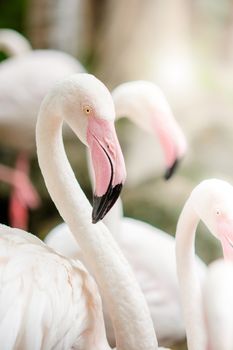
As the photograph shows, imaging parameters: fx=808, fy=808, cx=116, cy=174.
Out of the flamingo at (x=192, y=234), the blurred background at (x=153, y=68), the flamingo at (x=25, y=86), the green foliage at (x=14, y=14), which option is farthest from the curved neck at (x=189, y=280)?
the green foliage at (x=14, y=14)

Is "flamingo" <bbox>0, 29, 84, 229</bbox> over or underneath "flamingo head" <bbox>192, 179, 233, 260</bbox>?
underneath

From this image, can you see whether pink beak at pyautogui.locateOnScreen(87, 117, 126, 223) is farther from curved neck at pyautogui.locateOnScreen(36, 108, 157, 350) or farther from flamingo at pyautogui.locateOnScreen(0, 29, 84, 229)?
flamingo at pyautogui.locateOnScreen(0, 29, 84, 229)

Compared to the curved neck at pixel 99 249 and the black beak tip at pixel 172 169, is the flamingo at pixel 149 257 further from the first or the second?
the curved neck at pixel 99 249

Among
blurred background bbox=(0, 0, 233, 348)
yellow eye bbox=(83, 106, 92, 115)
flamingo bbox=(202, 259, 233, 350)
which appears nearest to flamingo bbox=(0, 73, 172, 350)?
yellow eye bbox=(83, 106, 92, 115)

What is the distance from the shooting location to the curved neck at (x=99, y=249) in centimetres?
150

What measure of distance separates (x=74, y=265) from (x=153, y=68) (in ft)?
8.58

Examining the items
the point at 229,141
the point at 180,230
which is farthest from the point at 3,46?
the point at 180,230

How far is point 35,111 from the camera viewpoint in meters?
3.12

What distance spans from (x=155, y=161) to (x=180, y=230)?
1.86 metres

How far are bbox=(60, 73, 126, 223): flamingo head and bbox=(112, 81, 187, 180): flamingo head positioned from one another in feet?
1.06

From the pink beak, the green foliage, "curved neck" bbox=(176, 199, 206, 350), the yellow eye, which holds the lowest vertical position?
the green foliage

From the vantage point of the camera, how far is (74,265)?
154cm

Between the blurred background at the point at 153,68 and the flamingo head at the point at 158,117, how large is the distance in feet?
2.68

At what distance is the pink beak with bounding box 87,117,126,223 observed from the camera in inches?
54.7
